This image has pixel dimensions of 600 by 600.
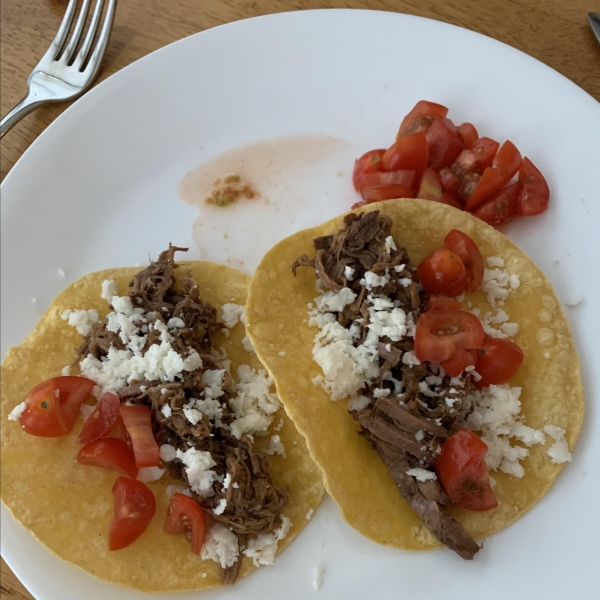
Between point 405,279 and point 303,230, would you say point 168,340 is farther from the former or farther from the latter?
point 405,279

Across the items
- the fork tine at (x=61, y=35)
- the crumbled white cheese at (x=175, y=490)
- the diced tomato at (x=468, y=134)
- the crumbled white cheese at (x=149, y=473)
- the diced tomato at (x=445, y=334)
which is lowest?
the crumbled white cheese at (x=175, y=490)

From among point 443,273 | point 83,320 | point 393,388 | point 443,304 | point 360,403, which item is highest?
point 443,273

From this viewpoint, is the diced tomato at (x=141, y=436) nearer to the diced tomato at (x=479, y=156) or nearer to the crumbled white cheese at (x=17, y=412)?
the crumbled white cheese at (x=17, y=412)

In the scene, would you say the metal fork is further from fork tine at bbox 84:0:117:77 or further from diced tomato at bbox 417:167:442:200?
diced tomato at bbox 417:167:442:200

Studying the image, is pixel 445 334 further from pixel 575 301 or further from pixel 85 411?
pixel 85 411

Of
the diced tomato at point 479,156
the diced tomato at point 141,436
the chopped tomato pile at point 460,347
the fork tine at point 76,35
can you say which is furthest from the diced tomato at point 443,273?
the fork tine at point 76,35

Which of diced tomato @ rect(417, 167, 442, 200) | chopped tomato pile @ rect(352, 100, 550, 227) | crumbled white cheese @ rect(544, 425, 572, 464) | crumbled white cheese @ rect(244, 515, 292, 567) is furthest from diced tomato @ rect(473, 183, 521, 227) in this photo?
crumbled white cheese @ rect(244, 515, 292, 567)

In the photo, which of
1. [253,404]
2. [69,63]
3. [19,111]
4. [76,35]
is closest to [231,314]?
[253,404]

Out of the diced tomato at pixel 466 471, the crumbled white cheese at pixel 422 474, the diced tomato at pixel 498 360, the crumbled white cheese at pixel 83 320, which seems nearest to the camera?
the diced tomato at pixel 466 471
